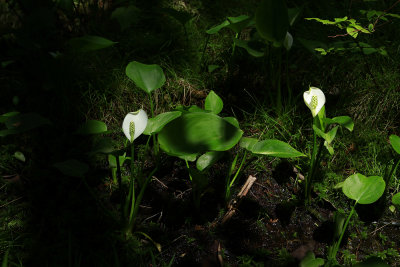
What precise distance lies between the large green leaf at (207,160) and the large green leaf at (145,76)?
0.31m

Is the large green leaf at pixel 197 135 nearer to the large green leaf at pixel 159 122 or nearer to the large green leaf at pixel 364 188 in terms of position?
the large green leaf at pixel 159 122

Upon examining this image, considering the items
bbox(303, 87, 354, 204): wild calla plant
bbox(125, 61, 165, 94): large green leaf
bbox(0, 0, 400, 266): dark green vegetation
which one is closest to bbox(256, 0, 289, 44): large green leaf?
bbox(0, 0, 400, 266): dark green vegetation

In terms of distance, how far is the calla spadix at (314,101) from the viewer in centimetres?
116

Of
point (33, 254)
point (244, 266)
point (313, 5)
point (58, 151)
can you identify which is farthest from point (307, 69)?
point (33, 254)

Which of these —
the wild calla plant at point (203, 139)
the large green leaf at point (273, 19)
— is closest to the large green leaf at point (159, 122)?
the wild calla plant at point (203, 139)

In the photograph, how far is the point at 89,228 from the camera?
1.21 meters

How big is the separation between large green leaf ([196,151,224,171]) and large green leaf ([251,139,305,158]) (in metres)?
0.12

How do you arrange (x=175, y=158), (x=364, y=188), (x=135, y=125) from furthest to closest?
1. (x=175, y=158)
2. (x=364, y=188)
3. (x=135, y=125)

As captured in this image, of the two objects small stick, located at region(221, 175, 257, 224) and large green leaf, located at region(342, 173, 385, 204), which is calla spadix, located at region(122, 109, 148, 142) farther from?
large green leaf, located at region(342, 173, 385, 204)

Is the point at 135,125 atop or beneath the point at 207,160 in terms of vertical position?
atop

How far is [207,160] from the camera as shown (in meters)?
1.17

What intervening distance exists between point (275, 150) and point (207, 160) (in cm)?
22

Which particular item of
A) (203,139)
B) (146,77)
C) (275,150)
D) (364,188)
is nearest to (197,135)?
(203,139)

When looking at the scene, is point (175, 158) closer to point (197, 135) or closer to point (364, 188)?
point (197, 135)
